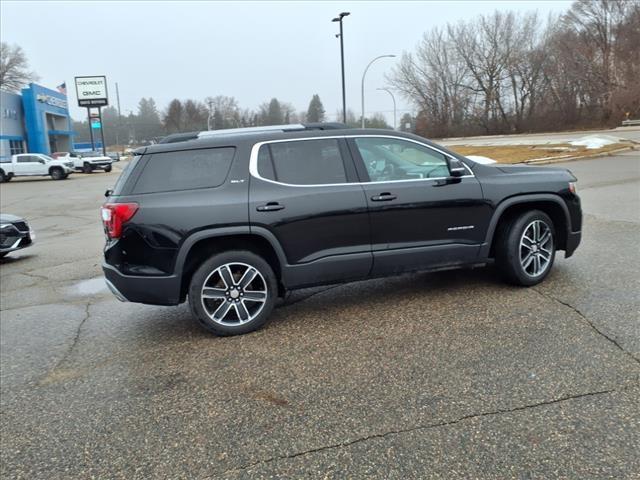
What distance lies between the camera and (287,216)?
4.27 metres

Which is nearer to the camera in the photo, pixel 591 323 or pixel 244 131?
pixel 591 323

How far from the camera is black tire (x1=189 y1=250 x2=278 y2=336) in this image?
4.21 metres

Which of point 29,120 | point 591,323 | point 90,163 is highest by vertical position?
point 29,120

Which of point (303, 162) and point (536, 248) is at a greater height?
point (303, 162)

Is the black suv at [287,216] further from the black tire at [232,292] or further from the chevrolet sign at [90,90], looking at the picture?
the chevrolet sign at [90,90]

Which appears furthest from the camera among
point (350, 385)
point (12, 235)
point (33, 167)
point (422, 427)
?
point (33, 167)

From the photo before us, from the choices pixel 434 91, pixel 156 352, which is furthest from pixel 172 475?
pixel 434 91

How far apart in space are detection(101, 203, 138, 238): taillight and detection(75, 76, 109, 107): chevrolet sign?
64.5 m

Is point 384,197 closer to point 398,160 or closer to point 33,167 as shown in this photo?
point 398,160

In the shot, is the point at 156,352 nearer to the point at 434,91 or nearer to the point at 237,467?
the point at 237,467

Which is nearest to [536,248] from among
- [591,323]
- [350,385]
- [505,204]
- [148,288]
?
[505,204]

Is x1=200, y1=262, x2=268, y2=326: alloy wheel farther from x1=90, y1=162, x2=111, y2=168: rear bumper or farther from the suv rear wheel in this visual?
x1=90, y1=162, x2=111, y2=168: rear bumper

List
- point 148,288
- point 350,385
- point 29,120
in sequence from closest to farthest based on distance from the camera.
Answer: point 350,385 < point 148,288 < point 29,120

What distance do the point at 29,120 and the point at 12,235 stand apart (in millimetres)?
51168
